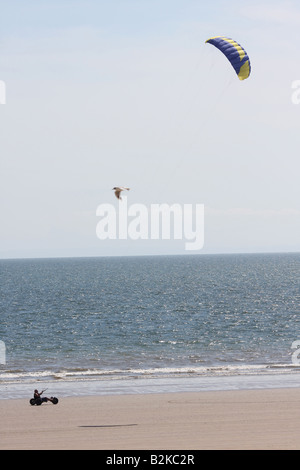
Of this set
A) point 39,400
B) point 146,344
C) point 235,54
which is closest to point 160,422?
point 39,400

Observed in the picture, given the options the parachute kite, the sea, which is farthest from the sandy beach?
the parachute kite

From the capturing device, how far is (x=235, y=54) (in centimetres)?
2898

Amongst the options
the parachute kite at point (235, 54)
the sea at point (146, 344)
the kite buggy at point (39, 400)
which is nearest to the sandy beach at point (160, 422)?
the kite buggy at point (39, 400)

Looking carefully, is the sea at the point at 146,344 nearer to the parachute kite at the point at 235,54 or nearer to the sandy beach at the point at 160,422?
the sandy beach at the point at 160,422

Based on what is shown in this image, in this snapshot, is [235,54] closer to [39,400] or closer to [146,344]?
[39,400]

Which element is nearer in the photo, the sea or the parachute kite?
the parachute kite

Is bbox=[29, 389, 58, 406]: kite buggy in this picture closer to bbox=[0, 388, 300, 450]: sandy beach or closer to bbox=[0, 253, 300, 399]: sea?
bbox=[0, 388, 300, 450]: sandy beach

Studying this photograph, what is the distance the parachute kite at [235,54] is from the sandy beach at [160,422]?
12909 millimetres

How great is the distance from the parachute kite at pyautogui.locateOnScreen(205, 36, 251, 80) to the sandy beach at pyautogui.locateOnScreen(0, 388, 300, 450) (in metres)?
12.9

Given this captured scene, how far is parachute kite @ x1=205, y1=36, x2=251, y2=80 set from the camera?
94.9 feet

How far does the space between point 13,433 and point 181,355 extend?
21408 millimetres

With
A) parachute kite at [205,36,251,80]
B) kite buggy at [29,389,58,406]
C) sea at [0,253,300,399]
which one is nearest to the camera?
kite buggy at [29,389,58,406]

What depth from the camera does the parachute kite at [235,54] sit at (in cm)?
2894
